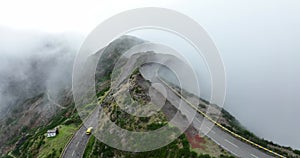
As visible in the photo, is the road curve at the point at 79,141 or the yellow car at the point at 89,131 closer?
the road curve at the point at 79,141

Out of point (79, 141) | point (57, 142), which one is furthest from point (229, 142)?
point (57, 142)

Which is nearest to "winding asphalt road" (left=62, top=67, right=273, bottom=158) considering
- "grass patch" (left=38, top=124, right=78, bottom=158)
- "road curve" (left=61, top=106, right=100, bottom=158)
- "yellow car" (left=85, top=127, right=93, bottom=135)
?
"road curve" (left=61, top=106, right=100, bottom=158)

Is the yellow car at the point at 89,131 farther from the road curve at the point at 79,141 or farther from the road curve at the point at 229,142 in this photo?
the road curve at the point at 229,142

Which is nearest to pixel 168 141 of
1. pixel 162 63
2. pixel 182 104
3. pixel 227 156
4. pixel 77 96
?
pixel 227 156

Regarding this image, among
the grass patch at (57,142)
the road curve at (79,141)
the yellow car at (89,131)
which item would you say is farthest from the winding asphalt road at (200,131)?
the grass patch at (57,142)

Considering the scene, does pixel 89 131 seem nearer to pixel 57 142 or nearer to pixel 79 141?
pixel 79 141

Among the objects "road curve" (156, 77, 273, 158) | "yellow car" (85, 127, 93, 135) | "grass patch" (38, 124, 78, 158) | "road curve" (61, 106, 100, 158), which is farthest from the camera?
"yellow car" (85, 127, 93, 135)

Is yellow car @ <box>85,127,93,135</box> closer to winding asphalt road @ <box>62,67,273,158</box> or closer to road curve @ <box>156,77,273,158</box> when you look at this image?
winding asphalt road @ <box>62,67,273,158</box>

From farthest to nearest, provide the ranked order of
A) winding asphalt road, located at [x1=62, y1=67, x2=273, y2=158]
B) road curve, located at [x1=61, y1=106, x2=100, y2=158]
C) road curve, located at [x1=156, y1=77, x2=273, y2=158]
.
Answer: road curve, located at [x1=61, y1=106, x2=100, y2=158] < winding asphalt road, located at [x1=62, y1=67, x2=273, y2=158] < road curve, located at [x1=156, y1=77, x2=273, y2=158]

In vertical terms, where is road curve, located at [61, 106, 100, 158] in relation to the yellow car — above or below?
below
